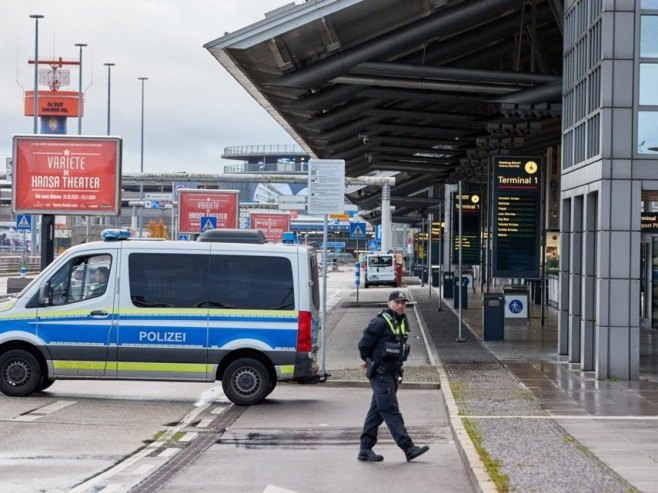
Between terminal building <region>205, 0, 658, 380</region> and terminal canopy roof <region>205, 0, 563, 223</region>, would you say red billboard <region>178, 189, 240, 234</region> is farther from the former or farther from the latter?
terminal canopy roof <region>205, 0, 563, 223</region>

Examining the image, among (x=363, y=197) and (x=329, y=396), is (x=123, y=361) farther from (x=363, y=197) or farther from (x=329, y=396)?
(x=363, y=197)

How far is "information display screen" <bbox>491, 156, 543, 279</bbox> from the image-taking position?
30266mm

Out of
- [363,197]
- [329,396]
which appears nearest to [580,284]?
[329,396]

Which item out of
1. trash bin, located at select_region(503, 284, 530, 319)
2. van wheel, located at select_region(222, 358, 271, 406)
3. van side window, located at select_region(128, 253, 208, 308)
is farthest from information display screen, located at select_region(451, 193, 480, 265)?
van wheel, located at select_region(222, 358, 271, 406)

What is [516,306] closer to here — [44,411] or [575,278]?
[575,278]

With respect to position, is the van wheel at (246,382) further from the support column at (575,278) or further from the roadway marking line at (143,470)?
the support column at (575,278)

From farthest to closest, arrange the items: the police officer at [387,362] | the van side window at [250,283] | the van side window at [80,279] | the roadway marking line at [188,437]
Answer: the van side window at [80,279] < the van side window at [250,283] < the roadway marking line at [188,437] < the police officer at [387,362]

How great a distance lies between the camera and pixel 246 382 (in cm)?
1766

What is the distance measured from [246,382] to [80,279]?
111 inches

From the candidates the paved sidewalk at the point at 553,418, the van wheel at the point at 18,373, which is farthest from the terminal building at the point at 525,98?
the van wheel at the point at 18,373

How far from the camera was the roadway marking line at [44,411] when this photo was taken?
15.6 m

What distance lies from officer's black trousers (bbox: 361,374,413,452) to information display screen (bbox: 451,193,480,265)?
34.0 metres

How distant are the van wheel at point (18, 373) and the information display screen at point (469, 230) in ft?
97.7

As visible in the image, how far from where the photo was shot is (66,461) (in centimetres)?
1234
